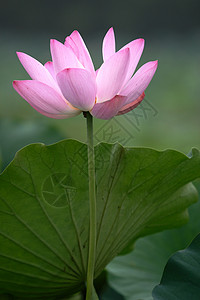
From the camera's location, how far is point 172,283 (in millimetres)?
563

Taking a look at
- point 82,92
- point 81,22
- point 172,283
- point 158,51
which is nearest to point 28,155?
point 82,92

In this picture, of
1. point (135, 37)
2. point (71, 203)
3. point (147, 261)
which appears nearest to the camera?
point (71, 203)

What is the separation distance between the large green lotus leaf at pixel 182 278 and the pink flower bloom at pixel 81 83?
0.76 ft

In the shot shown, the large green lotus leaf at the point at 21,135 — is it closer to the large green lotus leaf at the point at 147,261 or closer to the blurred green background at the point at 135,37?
the large green lotus leaf at the point at 147,261

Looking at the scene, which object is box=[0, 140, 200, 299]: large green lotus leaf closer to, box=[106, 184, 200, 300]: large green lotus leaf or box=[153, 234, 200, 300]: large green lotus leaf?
box=[153, 234, 200, 300]: large green lotus leaf

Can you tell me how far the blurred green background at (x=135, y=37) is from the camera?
3111 millimetres

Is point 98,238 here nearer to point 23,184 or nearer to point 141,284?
point 23,184

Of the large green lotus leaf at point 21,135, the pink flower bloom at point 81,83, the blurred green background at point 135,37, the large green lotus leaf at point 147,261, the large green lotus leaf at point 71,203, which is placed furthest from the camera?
the blurred green background at point 135,37

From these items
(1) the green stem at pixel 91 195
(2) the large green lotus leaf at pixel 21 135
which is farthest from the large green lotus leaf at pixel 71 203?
(2) the large green lotus leaf at pixel 21 135

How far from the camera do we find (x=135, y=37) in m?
5.14

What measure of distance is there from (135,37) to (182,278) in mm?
4859

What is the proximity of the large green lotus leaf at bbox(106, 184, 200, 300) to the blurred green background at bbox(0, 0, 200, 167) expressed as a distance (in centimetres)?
162

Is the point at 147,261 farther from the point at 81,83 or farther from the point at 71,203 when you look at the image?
the point at 81,83

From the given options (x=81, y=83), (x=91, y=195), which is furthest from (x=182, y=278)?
(x=81, y=83)
